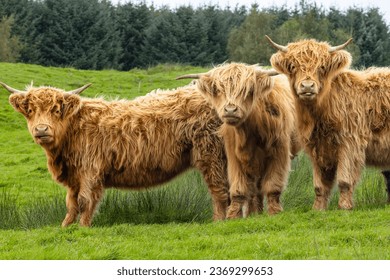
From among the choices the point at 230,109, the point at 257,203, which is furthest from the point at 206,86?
the point at 257,203

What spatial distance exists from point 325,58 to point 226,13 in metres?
47.0

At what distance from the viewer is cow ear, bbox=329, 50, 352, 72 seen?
22.4ft

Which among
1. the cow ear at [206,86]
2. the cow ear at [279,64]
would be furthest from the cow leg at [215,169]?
the cow ear at [279,64]

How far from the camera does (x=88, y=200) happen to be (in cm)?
735

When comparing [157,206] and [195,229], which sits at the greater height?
[195,229]

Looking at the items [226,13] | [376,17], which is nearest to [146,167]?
[376,17]

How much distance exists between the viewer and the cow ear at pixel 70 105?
7508mm

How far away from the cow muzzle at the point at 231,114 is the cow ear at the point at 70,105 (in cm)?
176

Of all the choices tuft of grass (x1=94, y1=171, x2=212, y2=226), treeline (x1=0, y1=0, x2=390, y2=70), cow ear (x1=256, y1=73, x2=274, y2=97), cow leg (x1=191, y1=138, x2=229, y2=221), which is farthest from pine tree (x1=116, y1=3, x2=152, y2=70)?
cow ear (x1=256, y1=73, x2=274, y2=97)

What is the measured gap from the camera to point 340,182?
22.6 ft

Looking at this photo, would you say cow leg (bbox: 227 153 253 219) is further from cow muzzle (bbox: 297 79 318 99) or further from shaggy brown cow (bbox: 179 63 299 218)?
cow muzzle (bbox: 297 79 318 99)

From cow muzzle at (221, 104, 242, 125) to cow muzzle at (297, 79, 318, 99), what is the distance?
0.58 m

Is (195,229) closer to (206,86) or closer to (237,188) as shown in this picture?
(237,188)

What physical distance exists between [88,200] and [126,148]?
0.66 metres
